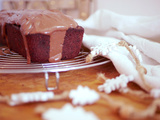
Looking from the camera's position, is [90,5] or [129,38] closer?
[129,38]

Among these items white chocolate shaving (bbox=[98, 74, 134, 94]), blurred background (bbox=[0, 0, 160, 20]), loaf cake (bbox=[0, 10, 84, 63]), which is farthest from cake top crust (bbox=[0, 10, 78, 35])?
blurred background (bbox=[0, 0, 160, 20])

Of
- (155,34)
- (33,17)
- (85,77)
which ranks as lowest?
(85,77)

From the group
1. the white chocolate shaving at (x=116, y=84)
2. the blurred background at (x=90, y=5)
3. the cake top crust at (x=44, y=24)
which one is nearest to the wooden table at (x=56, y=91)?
the white chocolate shaving at (x=116, y=84)

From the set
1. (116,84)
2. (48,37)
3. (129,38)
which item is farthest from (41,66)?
(129,38)

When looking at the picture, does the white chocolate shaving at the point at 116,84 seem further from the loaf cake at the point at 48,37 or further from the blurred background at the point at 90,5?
the blurred background at the point at 90,5

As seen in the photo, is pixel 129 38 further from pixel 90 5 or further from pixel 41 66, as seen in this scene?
pixel 90 5

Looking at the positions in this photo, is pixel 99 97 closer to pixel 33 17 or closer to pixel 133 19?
pixel 33 17

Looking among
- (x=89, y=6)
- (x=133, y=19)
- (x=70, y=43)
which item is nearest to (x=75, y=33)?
(x=70, y=43)

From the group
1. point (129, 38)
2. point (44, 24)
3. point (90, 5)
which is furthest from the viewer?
point (90, 5)
